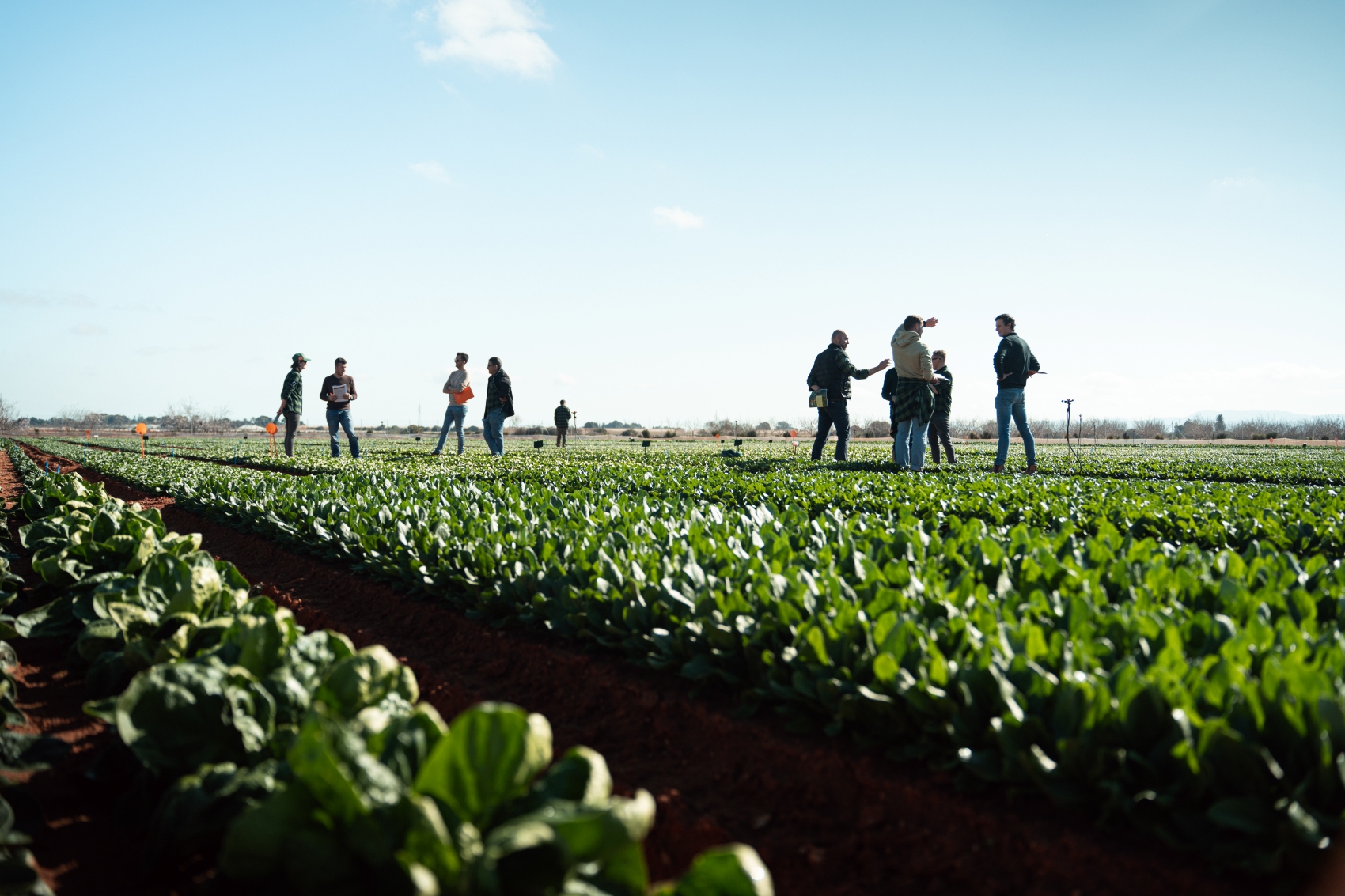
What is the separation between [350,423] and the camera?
15.1 meters

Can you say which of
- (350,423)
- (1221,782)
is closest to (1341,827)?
(1221,782)

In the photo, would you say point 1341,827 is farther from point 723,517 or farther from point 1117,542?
point 723,517

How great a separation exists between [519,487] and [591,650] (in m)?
4.57

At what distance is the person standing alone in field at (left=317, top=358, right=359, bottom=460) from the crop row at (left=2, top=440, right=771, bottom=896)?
12762mm

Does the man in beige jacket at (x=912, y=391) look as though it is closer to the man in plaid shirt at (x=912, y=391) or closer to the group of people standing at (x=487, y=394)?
the man in plaid shirt at (x=912, y=391)

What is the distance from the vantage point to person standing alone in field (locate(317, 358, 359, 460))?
1479 cm

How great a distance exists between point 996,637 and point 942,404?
11.7 meters

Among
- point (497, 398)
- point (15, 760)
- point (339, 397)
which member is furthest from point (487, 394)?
point (15, 760)

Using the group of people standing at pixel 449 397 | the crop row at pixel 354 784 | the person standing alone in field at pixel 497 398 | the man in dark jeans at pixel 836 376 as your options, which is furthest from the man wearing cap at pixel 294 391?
the crop row at pixel 354 784

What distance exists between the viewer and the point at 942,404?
44.2 ft

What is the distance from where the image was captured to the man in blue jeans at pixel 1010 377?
11.2m

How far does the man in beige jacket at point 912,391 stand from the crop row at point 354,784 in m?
9.87

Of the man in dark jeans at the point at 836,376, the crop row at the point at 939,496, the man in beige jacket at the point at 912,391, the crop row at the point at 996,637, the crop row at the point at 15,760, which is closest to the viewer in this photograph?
the crop row at the point at 15,760

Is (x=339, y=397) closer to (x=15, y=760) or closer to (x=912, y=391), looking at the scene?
(x=912, y=391)
